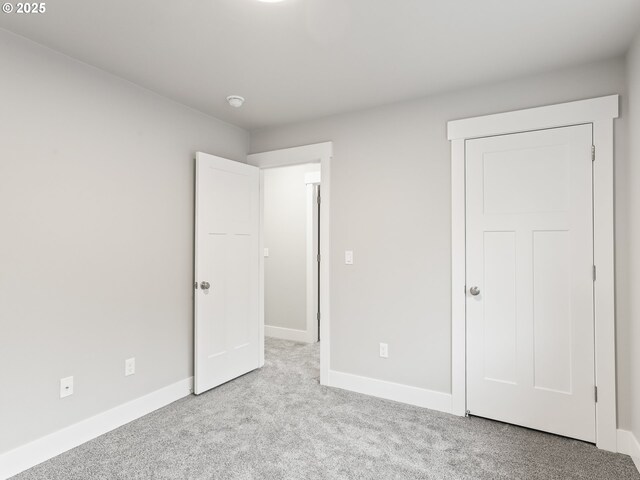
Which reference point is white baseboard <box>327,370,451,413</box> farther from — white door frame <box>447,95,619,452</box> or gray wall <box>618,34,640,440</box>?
gray wall <box>618,34,640,440</box>

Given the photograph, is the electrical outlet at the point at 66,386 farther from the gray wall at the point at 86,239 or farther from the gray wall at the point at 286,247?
the gray wall at the point at 286,247

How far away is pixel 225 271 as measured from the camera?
10.5ft

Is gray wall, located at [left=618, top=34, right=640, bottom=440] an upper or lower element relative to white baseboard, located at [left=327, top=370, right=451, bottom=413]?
upper

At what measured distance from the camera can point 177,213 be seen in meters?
2.91

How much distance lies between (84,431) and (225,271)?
1.47m

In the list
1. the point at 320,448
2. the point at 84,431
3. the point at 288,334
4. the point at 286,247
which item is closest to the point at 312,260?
the point at 286,247

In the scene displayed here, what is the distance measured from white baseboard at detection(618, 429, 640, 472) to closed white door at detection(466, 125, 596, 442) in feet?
0.46

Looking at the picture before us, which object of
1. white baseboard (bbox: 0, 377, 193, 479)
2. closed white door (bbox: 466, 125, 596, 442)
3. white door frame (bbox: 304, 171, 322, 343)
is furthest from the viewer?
white door frame (bbox: 304, 171, 322, 343)

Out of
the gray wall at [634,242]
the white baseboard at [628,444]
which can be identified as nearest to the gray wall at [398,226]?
the gray wall at [634,242]

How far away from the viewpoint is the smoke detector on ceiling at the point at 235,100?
9.12 feet

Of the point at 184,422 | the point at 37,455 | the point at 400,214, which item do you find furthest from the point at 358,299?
the point at 37,455

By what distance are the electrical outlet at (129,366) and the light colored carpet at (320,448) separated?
34 cm

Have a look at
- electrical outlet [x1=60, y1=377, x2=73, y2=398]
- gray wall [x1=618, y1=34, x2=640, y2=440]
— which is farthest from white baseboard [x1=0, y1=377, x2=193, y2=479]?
gray wall [x1=618, y1=34, x2=640, y2=440]

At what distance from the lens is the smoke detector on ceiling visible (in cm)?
278
